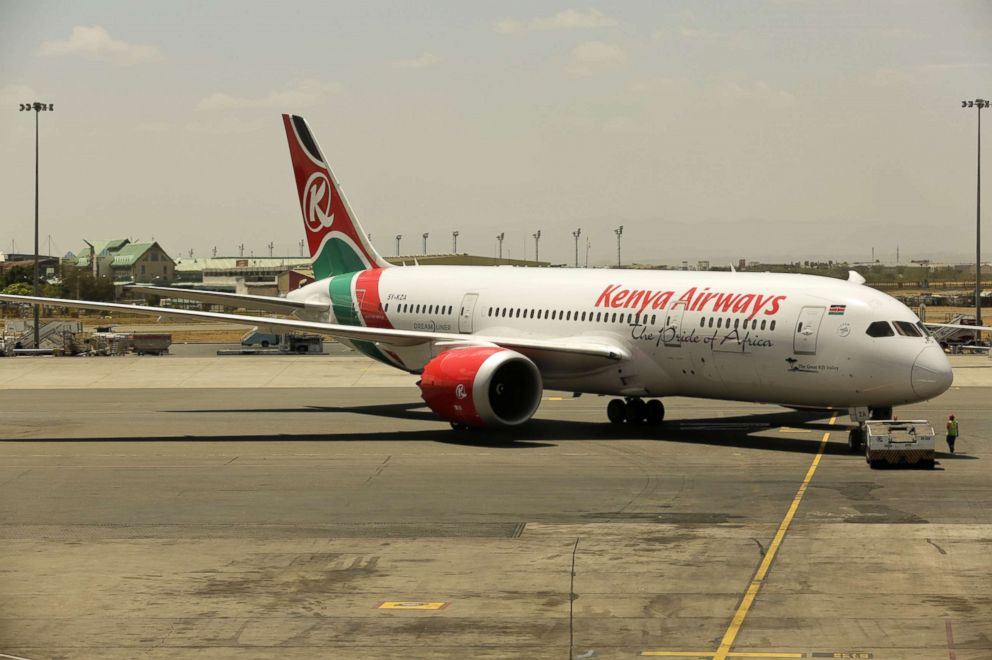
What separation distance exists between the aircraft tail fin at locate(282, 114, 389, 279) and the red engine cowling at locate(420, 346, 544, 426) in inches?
456

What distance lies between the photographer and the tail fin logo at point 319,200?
5091cm

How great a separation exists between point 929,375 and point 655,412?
31.8 feet

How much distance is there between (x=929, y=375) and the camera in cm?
3369

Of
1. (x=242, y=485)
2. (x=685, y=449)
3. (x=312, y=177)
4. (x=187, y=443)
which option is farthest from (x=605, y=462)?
(x=312, y=177)

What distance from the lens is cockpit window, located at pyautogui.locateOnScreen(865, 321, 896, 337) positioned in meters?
34.2

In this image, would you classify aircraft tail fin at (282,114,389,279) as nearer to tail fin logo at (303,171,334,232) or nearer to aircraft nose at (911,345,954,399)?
tail fin logo at (303,171,334,232)

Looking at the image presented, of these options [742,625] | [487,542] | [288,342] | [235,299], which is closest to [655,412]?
[235,299]

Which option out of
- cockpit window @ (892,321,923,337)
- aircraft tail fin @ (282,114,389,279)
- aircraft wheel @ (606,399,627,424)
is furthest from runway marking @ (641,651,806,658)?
aircraft tail fin @ (282,114,389,279)

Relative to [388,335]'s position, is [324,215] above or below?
above

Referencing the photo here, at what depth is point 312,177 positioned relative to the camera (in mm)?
51188

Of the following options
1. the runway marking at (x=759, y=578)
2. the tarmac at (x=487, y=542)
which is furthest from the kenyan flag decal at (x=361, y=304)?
the runway marking at (x=759, y=578)

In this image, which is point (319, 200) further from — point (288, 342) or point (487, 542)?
point (288, 342)

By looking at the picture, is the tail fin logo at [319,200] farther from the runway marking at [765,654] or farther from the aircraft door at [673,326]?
the runway marking at [765,654]

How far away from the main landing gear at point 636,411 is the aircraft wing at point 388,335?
2669mm
